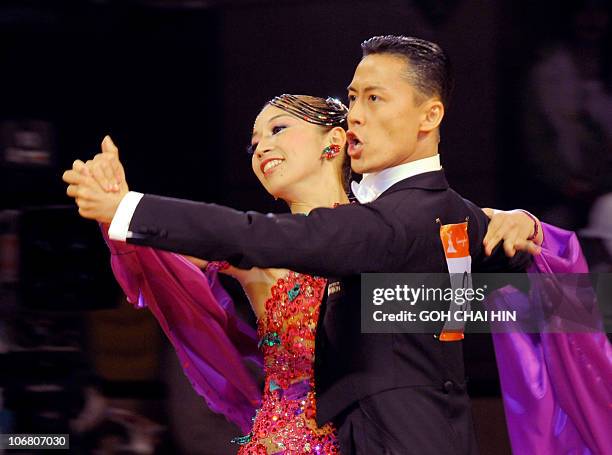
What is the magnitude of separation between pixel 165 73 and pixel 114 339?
0.90 metres

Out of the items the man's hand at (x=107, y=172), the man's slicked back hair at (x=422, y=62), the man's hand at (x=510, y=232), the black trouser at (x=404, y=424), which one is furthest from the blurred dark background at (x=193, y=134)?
the man's hand at (x=107, y=172)

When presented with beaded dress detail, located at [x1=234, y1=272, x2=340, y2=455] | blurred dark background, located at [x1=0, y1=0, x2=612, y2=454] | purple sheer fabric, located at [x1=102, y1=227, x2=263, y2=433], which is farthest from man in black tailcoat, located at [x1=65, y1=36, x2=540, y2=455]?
blurred dark background, located at [x1=0, y1=0, x2=612, y2=454]

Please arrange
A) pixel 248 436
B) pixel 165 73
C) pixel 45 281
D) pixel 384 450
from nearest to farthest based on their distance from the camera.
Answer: pixel 384 450 → pixel 248 436 → pixel 45 281 → pixel 165 73

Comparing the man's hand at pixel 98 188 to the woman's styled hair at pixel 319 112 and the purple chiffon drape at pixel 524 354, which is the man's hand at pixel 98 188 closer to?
the purple chiffon drape at pixel 524 354

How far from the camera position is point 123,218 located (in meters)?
1.72

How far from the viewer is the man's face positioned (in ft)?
6.67

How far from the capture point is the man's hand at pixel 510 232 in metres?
2.14

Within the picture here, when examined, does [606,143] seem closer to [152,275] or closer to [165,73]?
[165,73]

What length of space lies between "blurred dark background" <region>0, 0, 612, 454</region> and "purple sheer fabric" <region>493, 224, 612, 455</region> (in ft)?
2.85

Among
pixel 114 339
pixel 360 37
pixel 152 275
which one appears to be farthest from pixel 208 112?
pixel 152 275

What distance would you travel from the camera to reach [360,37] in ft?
10.6

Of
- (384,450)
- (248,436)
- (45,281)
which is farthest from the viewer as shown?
(45,281)

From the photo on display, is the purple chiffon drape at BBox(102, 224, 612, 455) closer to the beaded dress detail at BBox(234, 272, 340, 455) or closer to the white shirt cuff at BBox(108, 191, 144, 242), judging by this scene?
the beaded dress detail at BBox(234, 272, 340, 455)

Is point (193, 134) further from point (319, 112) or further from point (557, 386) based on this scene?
point (557, 386)
